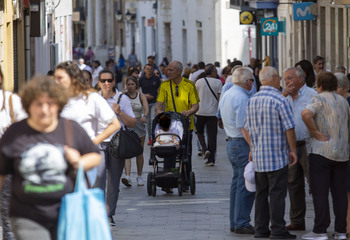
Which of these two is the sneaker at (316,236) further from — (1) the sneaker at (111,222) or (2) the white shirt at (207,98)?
(2) the white shirt at (207,98)

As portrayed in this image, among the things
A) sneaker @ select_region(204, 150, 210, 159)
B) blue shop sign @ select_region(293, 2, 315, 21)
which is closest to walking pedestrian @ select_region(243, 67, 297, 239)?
sneaker @ select_region(204, 150, 210, 159)

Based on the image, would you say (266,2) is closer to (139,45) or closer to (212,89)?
(212,89)

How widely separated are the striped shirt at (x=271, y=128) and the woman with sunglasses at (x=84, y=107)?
64.1 inches

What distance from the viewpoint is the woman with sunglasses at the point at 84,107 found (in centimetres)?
860

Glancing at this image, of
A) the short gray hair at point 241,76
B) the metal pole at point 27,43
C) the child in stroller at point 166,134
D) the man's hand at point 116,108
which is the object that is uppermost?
the metal pole at point 27,43

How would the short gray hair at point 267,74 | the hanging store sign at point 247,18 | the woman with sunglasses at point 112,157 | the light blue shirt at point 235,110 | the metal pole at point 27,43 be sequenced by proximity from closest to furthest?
the short gray hair at point 267,74
the light blue shirt at point 235,110
the woman with sunglasses at point 112,157
the metal pole at point 27,43
the hanging store sign at point 247,18

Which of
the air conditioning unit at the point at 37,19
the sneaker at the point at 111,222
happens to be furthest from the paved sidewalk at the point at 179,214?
the air conditioning unit at the point at 37,19

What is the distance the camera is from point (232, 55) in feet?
157

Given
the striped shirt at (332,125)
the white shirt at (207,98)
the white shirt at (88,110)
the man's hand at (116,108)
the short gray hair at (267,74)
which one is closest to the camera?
the white shirt at (88,110)

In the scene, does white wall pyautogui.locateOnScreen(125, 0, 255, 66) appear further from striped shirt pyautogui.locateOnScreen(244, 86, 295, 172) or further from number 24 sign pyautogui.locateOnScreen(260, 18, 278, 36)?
striped shirt pyautogui.locateOnScreen(244, 86, 295, 172)

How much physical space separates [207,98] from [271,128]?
→ 8.64 metres

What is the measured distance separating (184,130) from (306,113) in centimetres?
409

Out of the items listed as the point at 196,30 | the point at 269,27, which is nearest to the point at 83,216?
the point at 269,27

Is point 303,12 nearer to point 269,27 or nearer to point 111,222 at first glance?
point 269,27
